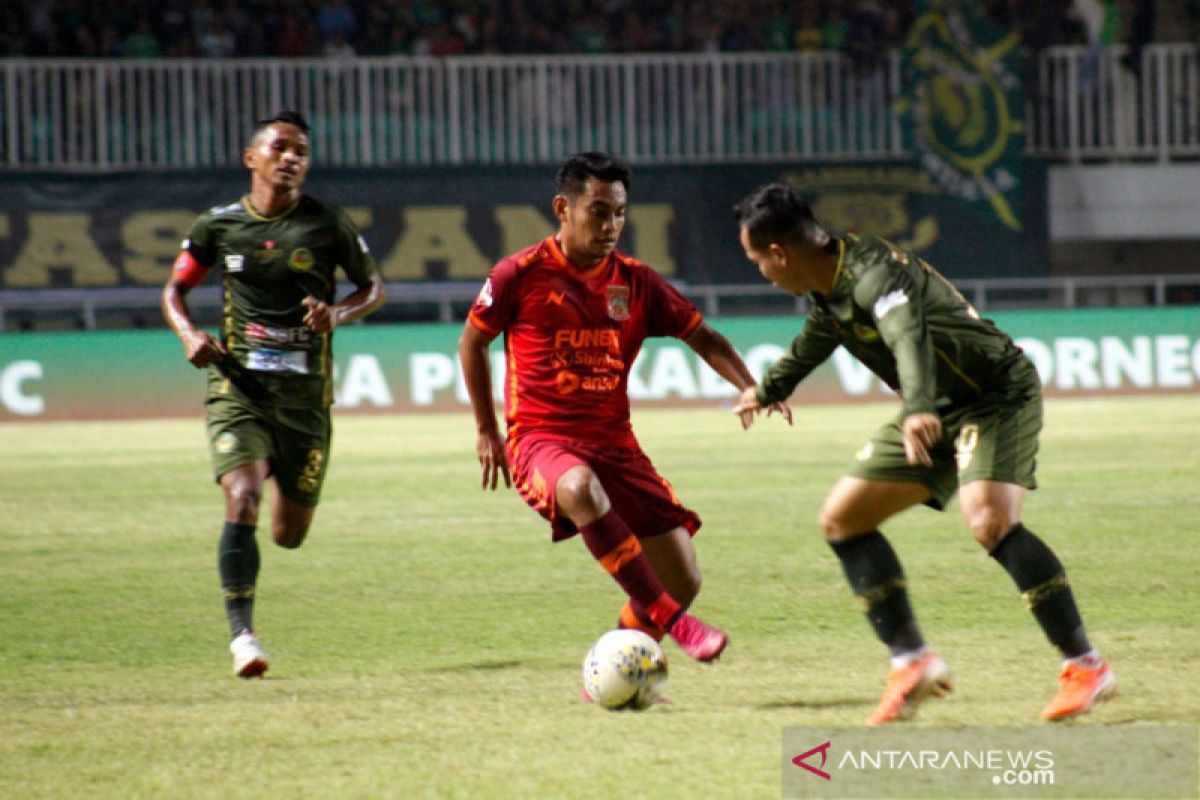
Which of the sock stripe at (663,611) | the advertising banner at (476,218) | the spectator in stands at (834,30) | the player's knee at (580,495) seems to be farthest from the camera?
the spectator in stands at (834,30)

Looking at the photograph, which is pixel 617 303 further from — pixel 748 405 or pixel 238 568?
pixel 238 568

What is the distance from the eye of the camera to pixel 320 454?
24.3 ft

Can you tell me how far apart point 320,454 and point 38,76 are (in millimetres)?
19460

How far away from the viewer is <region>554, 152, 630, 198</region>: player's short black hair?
20.7ft

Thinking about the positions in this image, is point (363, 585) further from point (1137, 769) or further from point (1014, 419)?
point (1137, 769)

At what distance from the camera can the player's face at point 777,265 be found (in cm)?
558

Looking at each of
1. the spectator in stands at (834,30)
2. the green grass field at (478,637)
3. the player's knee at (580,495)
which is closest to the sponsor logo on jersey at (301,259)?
the green grass field at (478,637)

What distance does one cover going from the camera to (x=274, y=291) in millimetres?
7320

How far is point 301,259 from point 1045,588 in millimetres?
3459

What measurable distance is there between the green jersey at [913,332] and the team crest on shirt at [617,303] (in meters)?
0.85

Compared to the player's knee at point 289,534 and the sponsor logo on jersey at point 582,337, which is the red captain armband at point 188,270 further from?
the sponsor logo on jersey at point 582,337

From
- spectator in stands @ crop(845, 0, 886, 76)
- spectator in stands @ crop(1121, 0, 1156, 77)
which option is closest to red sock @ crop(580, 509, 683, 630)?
spectator in stands @ crop(845, 0, 886, 76)

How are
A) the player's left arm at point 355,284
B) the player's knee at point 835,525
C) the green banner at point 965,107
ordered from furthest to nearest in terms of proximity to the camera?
the green banner at point 965,107
the player's left arm at point 355,284
the player's knee at point 835,525

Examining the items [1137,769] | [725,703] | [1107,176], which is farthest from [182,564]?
[1107,176]
